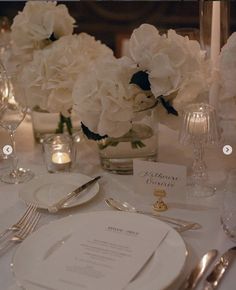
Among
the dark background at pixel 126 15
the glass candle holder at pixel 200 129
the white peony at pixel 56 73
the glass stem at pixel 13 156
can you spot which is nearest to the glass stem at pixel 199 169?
the glass candle holder at pixel 200 129

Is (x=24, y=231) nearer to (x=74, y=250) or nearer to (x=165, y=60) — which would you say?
(x=74, y=250)

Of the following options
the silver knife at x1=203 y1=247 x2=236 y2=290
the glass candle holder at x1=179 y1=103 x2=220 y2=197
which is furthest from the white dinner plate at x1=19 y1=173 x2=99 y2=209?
the silver knife at x1=203 y1=247 x2=236 y2=290

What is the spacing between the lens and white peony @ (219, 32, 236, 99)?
3.66ft

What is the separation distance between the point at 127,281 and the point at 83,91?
515 mm

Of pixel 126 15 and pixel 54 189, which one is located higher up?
pixel 126 15

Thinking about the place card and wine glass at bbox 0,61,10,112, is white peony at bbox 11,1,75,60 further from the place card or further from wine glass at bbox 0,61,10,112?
the place card

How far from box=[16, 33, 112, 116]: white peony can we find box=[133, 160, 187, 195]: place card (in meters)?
0.32

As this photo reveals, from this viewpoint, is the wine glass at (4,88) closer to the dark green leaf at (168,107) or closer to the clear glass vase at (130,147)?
the clear glass vase at (130,147)

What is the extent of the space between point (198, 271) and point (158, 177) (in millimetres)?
286

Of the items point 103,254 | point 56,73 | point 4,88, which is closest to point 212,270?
point 103,254

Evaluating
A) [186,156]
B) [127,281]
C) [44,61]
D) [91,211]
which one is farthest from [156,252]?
[44,61]

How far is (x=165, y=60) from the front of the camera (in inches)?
43.3

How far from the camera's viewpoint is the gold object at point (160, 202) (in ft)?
3.52

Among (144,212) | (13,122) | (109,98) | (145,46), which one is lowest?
(144,212)
